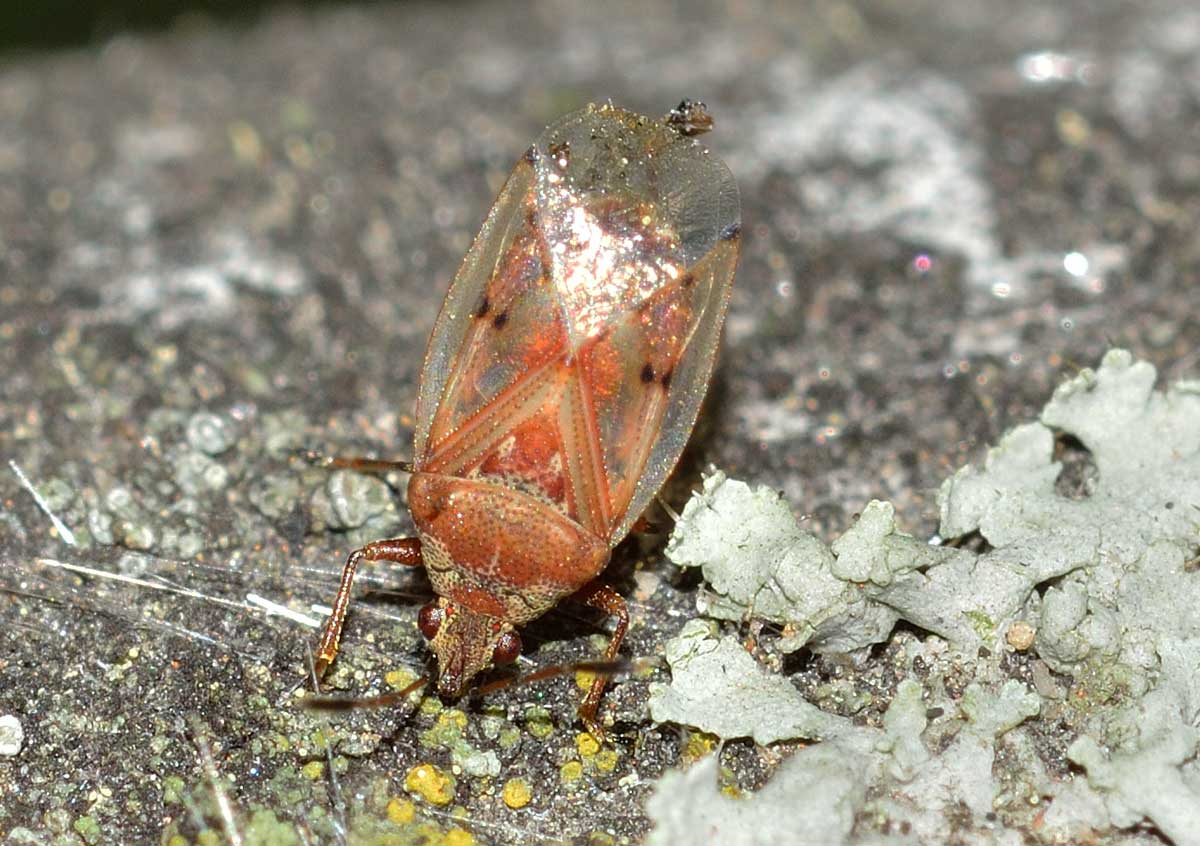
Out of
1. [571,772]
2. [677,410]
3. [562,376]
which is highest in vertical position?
[562,376]

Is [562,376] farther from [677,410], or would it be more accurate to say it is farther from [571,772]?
[571,772]

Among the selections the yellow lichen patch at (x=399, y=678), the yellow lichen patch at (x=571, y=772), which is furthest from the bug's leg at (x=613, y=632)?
the yellow lichen patch at (x=399, y=678)

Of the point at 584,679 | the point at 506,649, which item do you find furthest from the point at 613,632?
the point at 506,649

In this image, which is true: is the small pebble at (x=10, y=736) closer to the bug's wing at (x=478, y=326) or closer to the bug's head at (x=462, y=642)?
the bug's head at (x=462, y=642)

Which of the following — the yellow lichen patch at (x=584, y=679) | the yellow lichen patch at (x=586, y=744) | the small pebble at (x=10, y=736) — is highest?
the small pebble at (x=10, y=736)

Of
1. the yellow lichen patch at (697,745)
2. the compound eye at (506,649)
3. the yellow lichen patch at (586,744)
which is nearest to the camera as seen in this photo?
the yellow lichen patch at (697,745)

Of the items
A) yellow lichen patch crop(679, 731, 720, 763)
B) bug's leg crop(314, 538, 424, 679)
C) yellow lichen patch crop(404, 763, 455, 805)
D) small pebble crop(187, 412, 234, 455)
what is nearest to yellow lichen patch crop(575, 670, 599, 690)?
yellow lichen patch crop(679, 731, 720, 763)

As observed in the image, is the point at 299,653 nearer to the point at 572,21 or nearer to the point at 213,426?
the point at 213,426
